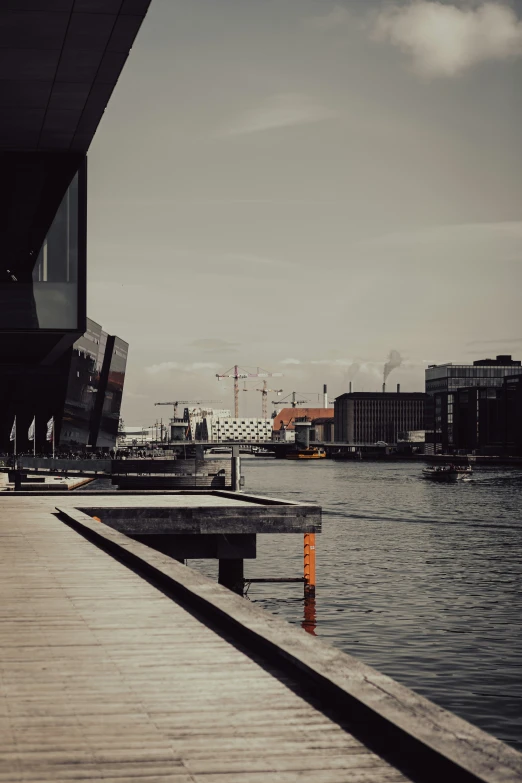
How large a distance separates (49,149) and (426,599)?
15803mm

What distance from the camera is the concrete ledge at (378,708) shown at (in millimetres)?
5102

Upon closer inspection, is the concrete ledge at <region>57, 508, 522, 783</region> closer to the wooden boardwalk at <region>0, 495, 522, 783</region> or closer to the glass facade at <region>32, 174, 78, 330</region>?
the wooden boardwalk at <region>0, 495, 522, 783</region>

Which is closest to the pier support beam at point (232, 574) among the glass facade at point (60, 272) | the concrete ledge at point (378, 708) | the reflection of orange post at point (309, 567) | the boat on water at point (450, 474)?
the reflection of orange post at point (309, 567)

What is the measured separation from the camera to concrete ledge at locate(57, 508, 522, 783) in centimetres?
510

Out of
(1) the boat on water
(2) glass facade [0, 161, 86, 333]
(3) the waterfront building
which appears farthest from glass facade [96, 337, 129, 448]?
(2) glass facade [0, 161, 86, 333]

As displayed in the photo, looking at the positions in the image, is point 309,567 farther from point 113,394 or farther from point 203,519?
point 113,394

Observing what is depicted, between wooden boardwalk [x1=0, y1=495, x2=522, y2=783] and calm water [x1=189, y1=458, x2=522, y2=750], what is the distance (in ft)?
23.8

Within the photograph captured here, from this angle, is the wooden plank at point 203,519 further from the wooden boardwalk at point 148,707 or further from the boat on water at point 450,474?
the boat on water at point 450,474

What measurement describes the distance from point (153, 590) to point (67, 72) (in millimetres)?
12838

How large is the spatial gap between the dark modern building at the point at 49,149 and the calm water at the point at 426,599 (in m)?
9.84

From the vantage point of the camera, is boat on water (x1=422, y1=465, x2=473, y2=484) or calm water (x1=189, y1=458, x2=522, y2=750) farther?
boat on water (x1=422, y1=465, x2=473, y2=484)

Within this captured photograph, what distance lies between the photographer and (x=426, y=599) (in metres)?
29.5

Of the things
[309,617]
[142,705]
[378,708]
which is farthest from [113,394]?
[378,708]

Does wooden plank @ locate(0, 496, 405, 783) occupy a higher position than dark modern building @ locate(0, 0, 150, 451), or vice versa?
dark modern building @ locate(0, 0, 150, 451)
